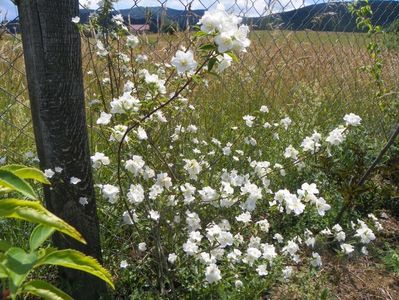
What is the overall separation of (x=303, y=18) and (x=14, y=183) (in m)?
3.62

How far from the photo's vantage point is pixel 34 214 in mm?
991

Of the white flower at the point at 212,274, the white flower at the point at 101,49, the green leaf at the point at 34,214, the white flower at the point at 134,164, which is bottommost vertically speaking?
the white flower at the point at 212,274

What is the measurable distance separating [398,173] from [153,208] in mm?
1621

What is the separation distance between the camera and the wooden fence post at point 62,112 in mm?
1438

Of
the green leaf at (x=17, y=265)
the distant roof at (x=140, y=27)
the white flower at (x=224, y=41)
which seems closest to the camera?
the green leaf at (x=17, y=265)

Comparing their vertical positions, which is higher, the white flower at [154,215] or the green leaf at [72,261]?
the green leaf at [72,261]

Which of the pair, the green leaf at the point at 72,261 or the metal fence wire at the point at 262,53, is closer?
the green leaf at the point at 72,261

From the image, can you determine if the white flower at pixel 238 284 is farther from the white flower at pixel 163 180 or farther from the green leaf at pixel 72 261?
the green leaf at pixel 72 261

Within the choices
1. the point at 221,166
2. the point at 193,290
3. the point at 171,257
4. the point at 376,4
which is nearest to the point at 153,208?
the point at 171,257

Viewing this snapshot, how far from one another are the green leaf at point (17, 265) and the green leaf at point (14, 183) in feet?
0.46

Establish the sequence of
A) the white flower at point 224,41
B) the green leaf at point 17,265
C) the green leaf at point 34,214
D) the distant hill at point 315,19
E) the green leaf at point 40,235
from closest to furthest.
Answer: the green leaf at point 17,265
the green leaf at point 34,214
the green leaf at point 40,235
the white flower at point 224,41
the distant hill at point 315,19

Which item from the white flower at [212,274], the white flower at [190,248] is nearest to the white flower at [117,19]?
the white flower at [190,248]

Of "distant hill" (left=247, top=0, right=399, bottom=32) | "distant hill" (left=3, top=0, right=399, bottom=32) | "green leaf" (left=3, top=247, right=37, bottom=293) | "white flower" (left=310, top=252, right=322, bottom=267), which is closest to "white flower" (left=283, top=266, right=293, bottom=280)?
"white flower" (left=310, top=252, right=322, bottom=267)

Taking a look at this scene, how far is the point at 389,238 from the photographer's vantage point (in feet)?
8.91
